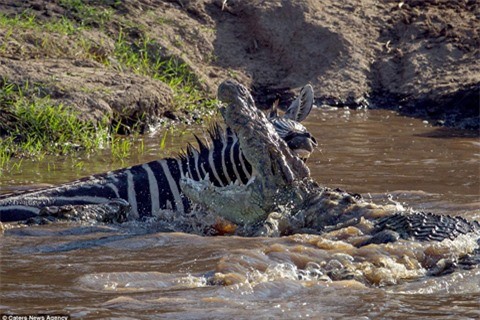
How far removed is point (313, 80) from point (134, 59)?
2.37 m

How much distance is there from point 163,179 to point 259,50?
21.0 feet

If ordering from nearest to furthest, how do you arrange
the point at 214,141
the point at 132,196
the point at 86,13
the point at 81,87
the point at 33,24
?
the point at 132,196, the point at 214,141, the point at 81,87, the point at 33,24, the point at 86,13

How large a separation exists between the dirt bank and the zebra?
3.11 meters

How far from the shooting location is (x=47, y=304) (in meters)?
4.52

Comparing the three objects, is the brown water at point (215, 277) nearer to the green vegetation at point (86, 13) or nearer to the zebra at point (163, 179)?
the zebra at point (163, 179)

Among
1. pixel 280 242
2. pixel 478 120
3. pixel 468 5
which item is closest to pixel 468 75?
pixel 478 120

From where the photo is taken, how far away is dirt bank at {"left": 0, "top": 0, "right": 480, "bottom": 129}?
1052 cm

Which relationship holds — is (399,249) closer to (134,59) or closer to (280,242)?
(280,242)

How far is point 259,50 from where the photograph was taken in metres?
13.0

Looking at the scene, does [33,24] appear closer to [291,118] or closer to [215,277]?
[291,118]

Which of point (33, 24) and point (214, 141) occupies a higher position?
point (33, 24)

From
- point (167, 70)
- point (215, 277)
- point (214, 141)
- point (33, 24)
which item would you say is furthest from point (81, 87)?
point (215, 277)

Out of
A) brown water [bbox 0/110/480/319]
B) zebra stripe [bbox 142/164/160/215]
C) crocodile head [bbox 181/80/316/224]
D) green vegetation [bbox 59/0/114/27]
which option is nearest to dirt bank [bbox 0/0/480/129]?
green vegetation [bbox 59/0/114/27]

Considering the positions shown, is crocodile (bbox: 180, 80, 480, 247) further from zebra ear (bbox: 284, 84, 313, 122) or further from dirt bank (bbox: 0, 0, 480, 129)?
dirt bank (bbox: 0, 0, 480, 129)
